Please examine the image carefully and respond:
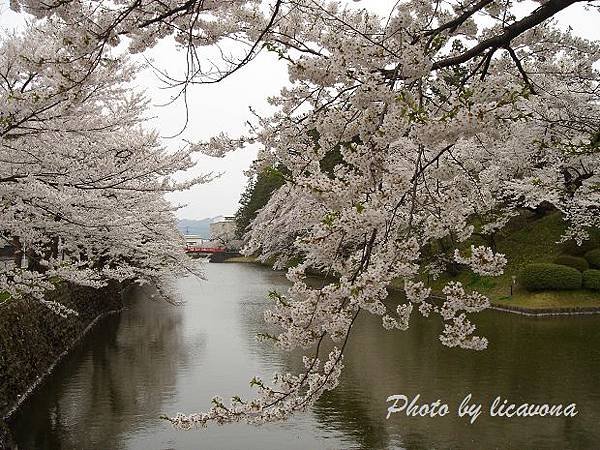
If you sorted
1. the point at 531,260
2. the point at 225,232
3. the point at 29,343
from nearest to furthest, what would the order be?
1. the point at 29,343
2. the point at 531,260
3. the point at 225,232

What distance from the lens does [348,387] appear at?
8.14 m

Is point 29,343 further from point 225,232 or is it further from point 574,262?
point 225,232

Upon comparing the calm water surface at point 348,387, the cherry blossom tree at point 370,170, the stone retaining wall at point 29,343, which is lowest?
the calm water surface at point 348,387

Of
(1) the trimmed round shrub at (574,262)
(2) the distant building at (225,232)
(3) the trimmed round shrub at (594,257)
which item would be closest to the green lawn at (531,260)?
(1) the trimmed round shrub at (574,262)

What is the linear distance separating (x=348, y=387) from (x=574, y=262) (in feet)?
34.5

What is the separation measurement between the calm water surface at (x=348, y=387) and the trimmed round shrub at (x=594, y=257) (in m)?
3.23

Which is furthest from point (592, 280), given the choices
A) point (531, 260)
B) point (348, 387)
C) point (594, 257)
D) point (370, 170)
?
point (370, 170)

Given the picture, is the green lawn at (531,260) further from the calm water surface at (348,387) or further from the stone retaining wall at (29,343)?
the stone retaining wall at (29,343)

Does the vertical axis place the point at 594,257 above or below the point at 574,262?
above

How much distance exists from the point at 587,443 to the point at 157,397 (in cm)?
512

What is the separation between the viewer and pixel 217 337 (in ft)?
42.9

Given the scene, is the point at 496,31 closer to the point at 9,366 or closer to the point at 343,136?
the point at 343,136

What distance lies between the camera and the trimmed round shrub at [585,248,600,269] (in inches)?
647

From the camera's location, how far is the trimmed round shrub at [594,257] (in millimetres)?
16422
